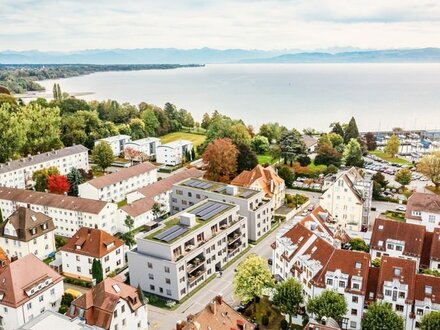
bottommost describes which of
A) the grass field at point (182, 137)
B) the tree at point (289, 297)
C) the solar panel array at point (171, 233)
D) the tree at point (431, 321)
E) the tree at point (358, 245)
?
the grass field at point (182, 137)

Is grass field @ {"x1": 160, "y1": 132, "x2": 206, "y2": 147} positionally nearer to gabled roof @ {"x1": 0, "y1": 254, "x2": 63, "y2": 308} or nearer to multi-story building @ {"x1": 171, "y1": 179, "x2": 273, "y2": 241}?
multi-story building @ {"x1": 171, "y1": 179, "x2": 273, "y2": 241}

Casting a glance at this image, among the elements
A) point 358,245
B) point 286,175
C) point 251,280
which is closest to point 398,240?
point 358,245

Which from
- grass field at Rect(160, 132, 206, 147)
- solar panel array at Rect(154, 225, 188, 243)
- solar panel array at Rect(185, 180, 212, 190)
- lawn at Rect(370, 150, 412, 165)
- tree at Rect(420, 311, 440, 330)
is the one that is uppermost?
solar panel array at Rect(154, 225, 188, 243)

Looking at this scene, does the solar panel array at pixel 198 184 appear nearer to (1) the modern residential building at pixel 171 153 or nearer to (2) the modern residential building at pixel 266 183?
(2) the modern residential building at pixel 266 183

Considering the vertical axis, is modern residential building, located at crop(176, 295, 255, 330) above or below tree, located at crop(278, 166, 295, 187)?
above

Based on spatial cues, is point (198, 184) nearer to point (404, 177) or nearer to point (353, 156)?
point (404, 177)

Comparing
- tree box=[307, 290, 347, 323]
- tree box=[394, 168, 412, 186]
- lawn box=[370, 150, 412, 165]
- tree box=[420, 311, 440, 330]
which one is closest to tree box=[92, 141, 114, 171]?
tree box=[394, 168, 412, 186]

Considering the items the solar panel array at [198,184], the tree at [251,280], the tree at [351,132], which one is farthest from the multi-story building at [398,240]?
the tree at [351,132]
